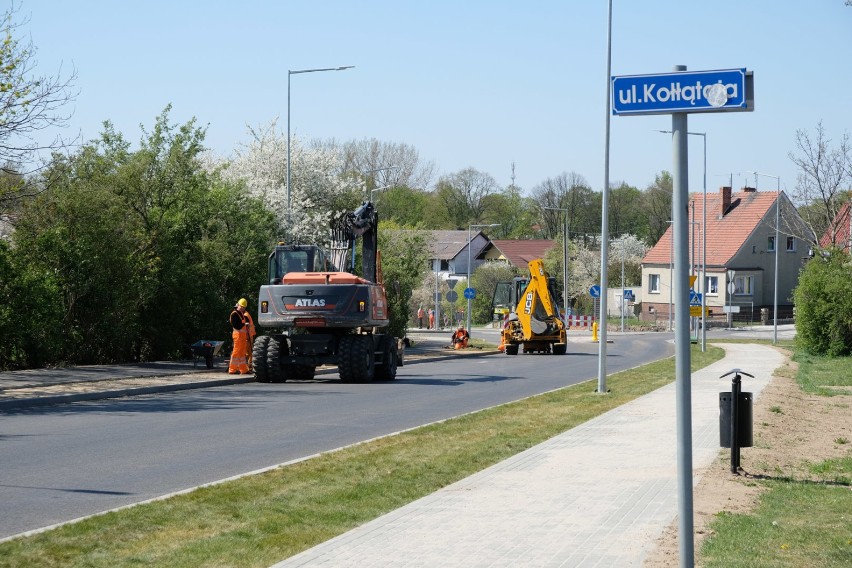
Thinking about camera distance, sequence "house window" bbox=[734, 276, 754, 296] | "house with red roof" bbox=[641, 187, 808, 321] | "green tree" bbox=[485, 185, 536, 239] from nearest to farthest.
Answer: "house with red roof" bbox=[641, 187, 808, 321], "house window" bbox=[734, 276, 754, 296], "green tree" bbox=[485, 185, 536, 239]

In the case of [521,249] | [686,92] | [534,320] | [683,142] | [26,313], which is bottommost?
[534,320]

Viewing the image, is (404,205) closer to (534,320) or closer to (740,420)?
(534,320)

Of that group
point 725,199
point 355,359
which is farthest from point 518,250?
point 355,359

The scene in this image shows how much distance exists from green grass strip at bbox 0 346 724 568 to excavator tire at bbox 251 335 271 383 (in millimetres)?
10902

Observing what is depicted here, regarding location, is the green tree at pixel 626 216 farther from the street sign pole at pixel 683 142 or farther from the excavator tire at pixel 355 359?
the street sign pole at pixel 683 142

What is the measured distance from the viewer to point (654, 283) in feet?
299

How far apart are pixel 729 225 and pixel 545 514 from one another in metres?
83.3

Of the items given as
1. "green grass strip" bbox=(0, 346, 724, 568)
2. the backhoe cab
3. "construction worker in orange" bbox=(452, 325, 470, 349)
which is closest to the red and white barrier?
"construction worker in orange" bbox=(452, 325, 470, 349)

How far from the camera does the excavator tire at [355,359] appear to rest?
87.2ft

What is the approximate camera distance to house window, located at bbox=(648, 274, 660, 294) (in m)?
90.5

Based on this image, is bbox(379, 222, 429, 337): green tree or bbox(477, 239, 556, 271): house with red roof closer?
bbox(379, 222, 429, 337): green tree

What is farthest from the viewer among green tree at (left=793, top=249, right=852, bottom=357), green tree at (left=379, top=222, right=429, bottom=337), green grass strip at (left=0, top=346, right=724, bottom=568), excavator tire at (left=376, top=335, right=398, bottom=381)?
green tree at (left=379, top=222, right=429, bottom=337)

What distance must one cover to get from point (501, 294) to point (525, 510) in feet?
129

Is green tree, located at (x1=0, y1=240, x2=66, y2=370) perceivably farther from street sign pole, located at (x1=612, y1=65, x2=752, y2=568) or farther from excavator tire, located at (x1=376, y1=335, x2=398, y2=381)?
street sign pole, located at (x1=612, y1=65, x2=752, y2=568)
